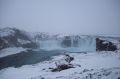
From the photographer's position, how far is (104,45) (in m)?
5.98

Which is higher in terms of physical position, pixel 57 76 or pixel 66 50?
pixel 66 50

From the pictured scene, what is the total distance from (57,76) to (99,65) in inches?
48.4

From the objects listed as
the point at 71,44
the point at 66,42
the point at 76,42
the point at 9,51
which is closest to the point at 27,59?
the point at 9,51

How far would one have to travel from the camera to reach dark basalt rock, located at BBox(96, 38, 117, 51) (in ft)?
18.2

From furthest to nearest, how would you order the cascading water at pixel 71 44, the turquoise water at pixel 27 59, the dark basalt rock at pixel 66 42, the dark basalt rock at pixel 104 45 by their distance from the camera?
1. the dark basalt rock at pixel 104 45
2. the dark basalt rock at pixel 66 42
3. the cascading water at pixel 71 44
4. the turquoise water at pixel 27 59

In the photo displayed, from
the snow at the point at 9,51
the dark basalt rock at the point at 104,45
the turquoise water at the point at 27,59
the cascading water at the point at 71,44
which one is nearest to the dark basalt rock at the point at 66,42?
the cascading water at the point at 71,44

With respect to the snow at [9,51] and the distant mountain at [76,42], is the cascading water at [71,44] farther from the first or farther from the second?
the snow at [9,51]

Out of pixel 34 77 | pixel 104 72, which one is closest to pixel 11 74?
pixel 34 77

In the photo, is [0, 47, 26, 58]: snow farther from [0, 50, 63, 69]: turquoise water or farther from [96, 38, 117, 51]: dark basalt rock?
[96, 38, 117, 51]: dark basalt rock

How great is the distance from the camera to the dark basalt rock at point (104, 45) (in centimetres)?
555

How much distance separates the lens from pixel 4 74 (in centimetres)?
331

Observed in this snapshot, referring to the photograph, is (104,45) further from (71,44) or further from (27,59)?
(27,59)

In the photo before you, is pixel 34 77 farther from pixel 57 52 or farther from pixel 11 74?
pixel 57 52

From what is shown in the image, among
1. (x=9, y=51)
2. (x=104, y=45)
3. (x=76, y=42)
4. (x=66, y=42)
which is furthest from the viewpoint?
(x=104, y=45)
